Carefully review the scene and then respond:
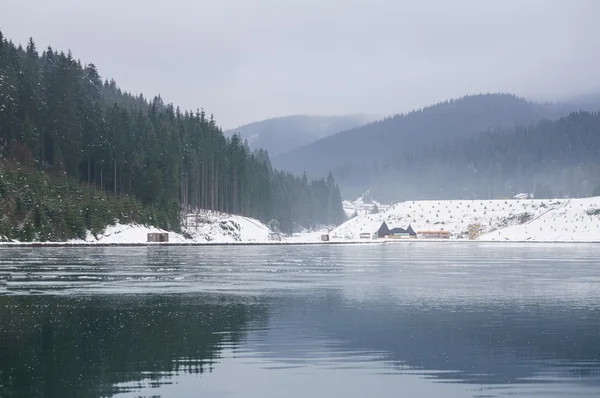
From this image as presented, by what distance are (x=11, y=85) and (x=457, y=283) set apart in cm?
8880

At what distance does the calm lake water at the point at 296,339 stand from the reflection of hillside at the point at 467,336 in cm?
6

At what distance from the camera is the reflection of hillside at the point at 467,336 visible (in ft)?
71.8

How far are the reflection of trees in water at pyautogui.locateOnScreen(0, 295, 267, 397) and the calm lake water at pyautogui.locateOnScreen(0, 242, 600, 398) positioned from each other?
0.05 meters

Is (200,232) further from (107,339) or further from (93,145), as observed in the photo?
(107,339)

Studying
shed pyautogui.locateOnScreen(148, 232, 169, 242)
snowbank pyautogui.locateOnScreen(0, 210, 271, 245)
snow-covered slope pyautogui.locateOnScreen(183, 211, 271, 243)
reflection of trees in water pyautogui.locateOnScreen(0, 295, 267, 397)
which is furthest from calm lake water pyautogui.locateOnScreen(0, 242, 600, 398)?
snow-covered slope pyautogui.locateOnScreen(183, 211, 271, 243)

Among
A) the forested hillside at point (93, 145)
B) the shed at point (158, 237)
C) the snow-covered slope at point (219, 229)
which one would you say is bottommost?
the shed at point (158, 237)

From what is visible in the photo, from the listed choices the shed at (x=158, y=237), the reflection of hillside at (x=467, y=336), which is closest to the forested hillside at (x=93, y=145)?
the shed at (x=158, y=237)

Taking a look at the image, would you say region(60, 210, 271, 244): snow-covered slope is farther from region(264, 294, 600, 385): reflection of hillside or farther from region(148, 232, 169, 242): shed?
region(264, 294, 600, 385): reflection of hillside

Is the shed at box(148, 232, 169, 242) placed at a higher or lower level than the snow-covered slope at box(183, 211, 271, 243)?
lower

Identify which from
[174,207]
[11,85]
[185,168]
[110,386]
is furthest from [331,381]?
[185,168]

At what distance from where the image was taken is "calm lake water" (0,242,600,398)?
19.5 metres

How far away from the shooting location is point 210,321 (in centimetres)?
3055

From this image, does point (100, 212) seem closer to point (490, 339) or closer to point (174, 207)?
point (174, 207)

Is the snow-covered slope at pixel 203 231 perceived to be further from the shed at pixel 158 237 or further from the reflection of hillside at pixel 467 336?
the reflection of hillside at pixel 467 336
